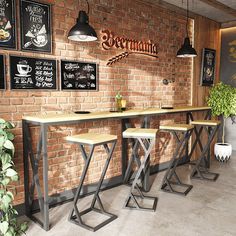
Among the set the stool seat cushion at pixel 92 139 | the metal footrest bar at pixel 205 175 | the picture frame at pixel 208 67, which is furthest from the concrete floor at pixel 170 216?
the picture frame at pixel 208 67

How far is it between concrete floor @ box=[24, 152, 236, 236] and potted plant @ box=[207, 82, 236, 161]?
4.51 ft

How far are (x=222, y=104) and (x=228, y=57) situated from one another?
1.45 meters

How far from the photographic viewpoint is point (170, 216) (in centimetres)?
285

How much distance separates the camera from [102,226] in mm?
2629

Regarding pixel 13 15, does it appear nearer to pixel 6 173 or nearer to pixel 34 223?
pixel 6 173

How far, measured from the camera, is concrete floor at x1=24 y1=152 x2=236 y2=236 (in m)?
2.54

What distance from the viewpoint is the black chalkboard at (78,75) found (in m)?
3.20

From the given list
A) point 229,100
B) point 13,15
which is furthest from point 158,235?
point 229,100

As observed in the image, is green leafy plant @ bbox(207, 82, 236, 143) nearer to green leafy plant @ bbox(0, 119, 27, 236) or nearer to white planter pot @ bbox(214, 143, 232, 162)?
white planter pot @ bbox(214, 143, 232, 162)

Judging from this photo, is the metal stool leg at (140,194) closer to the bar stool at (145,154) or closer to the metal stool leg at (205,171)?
the bar stool at (145,154)

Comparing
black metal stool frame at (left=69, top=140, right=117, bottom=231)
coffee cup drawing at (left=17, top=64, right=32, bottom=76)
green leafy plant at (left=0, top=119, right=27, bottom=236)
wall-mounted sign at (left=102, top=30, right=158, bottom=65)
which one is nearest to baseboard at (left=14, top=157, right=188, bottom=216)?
black metal stool frame at (left=69, top=140, right=117, bottom=231)

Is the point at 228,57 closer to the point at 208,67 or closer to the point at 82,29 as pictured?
the point at 208,67

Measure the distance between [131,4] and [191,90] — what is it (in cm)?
208

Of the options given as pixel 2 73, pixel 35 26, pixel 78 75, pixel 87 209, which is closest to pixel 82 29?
pixel 35 26
